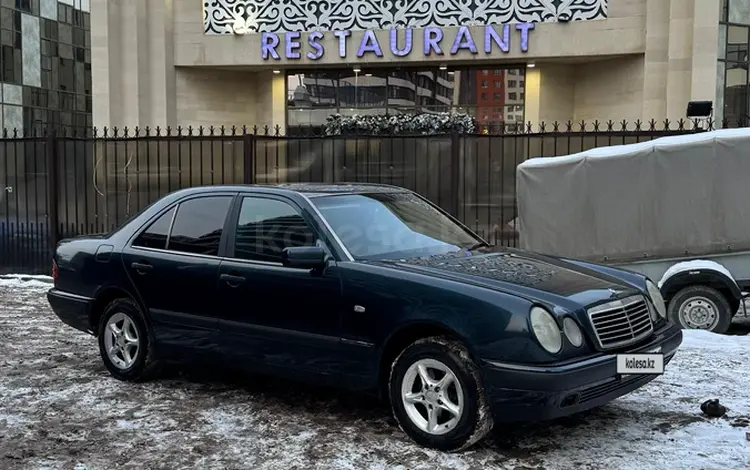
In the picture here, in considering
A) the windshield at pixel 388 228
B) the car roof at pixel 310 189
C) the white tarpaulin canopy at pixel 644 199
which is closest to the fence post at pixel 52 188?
the car roof at pixel 310 189

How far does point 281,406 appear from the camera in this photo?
5.46 meters

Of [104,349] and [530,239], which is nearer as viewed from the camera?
[104,349]

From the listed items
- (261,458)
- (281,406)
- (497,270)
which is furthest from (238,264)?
(497,270)

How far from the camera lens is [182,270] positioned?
567cm

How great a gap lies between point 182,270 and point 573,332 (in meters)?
3.01

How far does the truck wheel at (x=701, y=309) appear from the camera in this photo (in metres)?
7.80

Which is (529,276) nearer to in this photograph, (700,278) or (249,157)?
(700,278)

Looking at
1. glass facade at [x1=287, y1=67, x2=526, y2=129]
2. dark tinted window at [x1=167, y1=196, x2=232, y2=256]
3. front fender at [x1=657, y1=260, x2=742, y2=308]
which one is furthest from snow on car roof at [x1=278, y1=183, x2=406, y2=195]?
glass facade at [x1=287, y1=67, x2=526, y2=129]

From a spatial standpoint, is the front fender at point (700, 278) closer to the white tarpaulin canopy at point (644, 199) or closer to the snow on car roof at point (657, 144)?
the white tarpaulin canopy at point (644, 199)

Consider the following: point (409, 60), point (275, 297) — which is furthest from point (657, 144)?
point (409, 60)

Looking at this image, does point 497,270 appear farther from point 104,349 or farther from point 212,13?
point 212,13

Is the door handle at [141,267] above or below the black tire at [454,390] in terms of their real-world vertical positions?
above

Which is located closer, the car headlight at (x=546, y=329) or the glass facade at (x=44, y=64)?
the car headlight at (x=546, y=329)

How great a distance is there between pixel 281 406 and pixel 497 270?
196 centimetres
